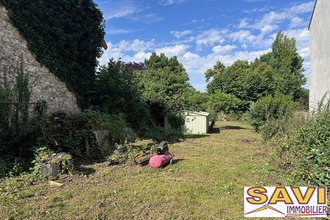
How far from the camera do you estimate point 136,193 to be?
332 cm

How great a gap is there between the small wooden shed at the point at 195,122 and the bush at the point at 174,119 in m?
0.68

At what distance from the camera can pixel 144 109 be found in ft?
32.8

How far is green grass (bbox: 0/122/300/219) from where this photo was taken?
2.68m

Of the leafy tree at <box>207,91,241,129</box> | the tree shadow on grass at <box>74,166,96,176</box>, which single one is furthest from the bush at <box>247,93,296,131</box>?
the tree shadow on grass at <box>74,166,96,176</box>

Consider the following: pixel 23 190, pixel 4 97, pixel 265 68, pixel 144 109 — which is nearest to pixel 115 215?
pixel 23 190

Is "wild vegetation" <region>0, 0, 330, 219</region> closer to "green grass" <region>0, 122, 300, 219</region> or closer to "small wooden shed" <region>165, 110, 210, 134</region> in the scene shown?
"green grass" <region>0, 122, 300, 219</region>

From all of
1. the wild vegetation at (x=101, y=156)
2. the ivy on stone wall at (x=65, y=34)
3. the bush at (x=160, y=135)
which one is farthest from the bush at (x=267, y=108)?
the ivy on stone wall at (x=65, y=34)

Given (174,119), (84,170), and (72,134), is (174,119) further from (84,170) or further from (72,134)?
(84,170)

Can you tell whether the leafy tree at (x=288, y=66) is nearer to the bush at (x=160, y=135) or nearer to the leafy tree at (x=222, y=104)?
the leafy tree at (x=222, y=104)

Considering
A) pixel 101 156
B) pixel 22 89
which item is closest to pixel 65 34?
pixel 22 89

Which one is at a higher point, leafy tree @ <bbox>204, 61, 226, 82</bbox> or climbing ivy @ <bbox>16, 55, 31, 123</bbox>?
leafy tree @ <bbox>204, 61, 226, 82</bbox>

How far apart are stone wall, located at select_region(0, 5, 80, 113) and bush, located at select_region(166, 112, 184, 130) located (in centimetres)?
669

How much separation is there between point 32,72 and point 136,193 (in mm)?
4946

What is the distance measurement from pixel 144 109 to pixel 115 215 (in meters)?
7.54
